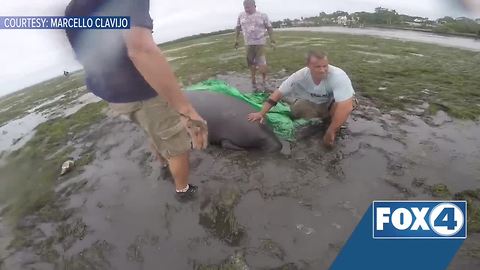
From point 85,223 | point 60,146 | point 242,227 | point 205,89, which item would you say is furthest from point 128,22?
point 60,146

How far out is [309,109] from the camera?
5.72m

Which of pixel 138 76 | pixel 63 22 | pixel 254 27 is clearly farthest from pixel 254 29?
pixel 63 22

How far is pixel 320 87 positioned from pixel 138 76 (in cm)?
284

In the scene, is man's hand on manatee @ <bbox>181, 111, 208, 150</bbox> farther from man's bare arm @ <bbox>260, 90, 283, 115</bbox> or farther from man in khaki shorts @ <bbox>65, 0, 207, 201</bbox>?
man's bare arm @ <bbox>260, 90, 283, 115</bbox>

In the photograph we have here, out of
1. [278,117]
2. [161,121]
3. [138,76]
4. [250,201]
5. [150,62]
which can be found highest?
[150,62]

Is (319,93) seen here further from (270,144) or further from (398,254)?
(398,254)

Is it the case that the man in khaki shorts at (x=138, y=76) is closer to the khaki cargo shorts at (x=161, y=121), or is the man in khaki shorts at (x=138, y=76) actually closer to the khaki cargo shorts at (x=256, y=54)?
the khaki cargo shorts at (x=161, y=121)

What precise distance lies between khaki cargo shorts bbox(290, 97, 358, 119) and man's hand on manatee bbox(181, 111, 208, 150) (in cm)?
293

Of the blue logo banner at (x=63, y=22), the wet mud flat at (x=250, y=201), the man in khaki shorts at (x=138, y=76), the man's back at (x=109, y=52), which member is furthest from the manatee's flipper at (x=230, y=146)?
the blue logo banner at (x=63, y=22)

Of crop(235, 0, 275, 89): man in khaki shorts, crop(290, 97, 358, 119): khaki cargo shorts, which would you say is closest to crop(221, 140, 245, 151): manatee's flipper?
crop(290, 97, 358, 119): khaki cargo shorts

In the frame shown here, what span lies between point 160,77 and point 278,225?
1894 mm

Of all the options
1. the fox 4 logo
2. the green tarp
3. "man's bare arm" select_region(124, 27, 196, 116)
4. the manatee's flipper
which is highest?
"man's bare arm" select_region(124, 27, 196, 116)

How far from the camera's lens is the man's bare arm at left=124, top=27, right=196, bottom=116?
2656 millimetres

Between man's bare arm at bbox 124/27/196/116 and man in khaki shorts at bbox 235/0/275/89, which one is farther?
man in khaki shorts at bbox 235/0/275/89
